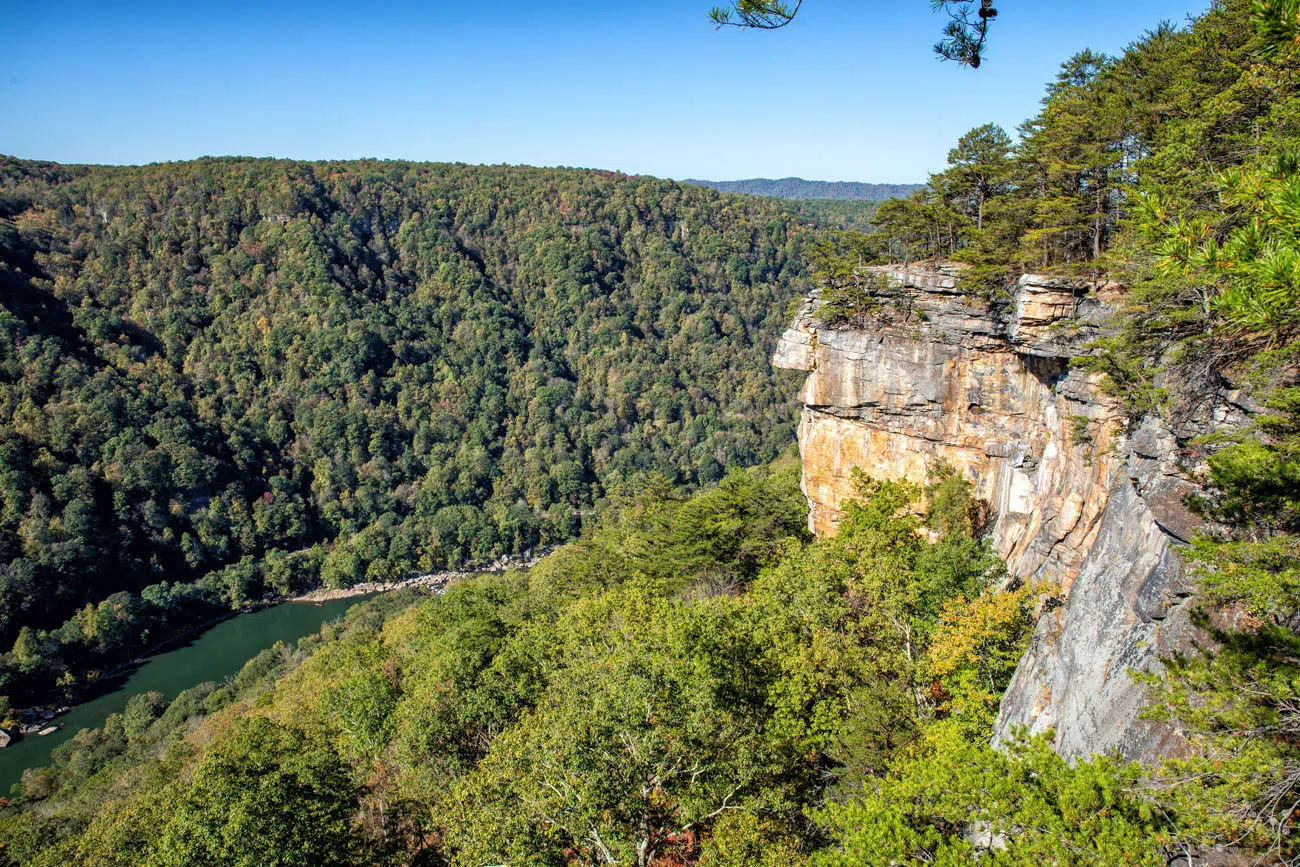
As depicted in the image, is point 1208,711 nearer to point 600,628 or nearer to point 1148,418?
point 1148,418

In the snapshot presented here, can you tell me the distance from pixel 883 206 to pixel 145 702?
65848mm

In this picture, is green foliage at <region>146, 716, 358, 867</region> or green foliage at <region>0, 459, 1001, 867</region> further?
green foliage at <region>146, 716, 358, 867</region>

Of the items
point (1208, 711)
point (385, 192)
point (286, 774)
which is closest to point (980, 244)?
point (1208, 711)

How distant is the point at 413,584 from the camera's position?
9338 centimetres

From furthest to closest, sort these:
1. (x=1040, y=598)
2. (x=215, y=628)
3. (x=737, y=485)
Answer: (x=215, y=628) → (x=737, y=485) → (x=1040, y=598)

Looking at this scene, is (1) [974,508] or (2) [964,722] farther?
(1) [974,508]

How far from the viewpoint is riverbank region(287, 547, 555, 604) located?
9212cm

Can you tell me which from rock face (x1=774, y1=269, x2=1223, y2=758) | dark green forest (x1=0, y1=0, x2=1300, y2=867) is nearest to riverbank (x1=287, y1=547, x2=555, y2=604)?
dark green forest (x1=0, y1=0, x2=1300, y2=867)

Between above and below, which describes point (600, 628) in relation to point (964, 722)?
below

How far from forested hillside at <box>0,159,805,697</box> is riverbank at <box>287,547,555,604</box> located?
168cm

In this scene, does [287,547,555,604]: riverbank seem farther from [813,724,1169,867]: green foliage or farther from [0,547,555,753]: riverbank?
[813,724,1169,867]: green foliage

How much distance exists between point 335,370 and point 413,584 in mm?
56757

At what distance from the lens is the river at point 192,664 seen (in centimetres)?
5803

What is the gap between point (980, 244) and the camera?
1045 inches
